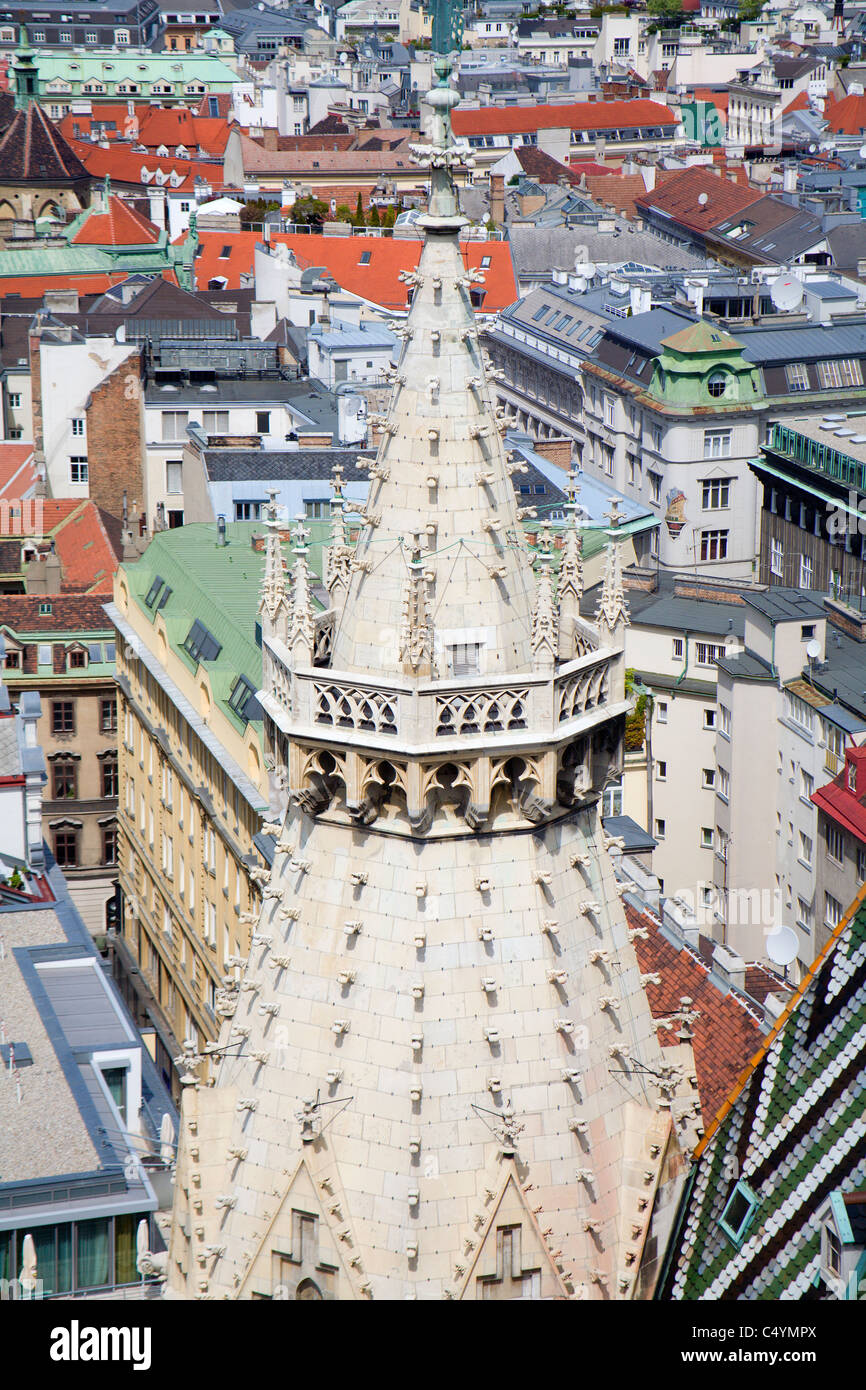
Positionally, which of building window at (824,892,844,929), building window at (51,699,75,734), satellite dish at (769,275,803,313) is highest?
satellite dish at (769,275,803,313)

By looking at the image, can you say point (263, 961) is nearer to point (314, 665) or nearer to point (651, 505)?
point (314, 665)

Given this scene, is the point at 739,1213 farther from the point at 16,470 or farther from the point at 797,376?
the point at 797,376

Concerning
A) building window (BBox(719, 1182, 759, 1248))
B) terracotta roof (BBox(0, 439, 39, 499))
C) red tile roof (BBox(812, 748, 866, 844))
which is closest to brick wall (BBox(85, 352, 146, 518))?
terracotta roof (BBox(0, 439, 39, 499))

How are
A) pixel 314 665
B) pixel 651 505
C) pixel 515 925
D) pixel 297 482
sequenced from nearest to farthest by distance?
pixel 515 925 → pixel 314 665 → pixel 297 482 → pixel 651 505

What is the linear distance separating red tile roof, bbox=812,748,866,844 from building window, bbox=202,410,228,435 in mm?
66942

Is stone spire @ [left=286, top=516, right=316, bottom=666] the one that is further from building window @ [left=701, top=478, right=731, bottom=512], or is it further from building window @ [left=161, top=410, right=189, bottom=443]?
building window @ [left=701, top=478, right=731, bottom=512]

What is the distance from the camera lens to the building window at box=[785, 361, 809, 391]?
180 m

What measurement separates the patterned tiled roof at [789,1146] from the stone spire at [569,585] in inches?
236

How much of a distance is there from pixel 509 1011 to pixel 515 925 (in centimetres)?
114

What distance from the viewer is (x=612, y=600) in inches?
1340

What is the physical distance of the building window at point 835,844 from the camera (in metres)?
103

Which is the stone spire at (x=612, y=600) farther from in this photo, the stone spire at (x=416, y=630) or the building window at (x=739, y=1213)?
the building window at (x=739, y=1213)
